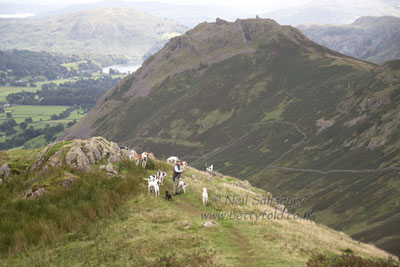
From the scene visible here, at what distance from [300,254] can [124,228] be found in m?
12.7

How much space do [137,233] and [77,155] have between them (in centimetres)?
1409

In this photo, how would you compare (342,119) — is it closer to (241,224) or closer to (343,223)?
(343,223)

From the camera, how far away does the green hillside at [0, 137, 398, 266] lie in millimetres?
23125

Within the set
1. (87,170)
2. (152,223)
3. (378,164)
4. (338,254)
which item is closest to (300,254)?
(338,254)

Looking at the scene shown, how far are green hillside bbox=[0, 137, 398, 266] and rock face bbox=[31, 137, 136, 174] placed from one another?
14 centimetres

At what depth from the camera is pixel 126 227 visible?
27266mm

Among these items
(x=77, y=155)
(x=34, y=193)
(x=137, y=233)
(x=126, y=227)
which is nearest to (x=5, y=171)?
(x=77, y=155)

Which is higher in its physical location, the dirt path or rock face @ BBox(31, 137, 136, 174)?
rock face @ BBox(31, 137, 136, 174)

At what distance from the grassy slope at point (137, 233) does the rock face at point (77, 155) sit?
6.48 feet

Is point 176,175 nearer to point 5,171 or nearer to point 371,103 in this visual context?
point 5,171

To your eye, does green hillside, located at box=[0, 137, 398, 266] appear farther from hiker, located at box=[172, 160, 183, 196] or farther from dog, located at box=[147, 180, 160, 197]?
hiker, located at box=[172, 160, 183, 196]

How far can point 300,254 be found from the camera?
Result: 23.9 metres

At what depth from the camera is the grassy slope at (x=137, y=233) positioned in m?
22.9

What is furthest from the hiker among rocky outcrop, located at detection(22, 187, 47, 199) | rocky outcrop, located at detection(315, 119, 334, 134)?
rocky outcrop, located at detection(315, 119, 334, 134)
